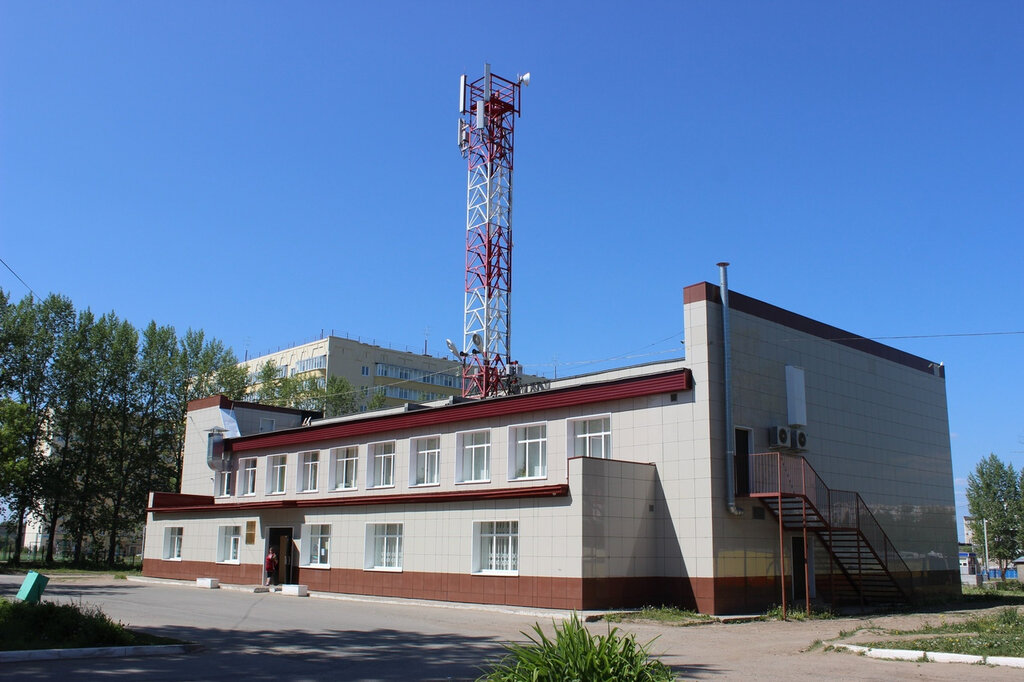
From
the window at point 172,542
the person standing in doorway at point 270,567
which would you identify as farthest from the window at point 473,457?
the window at point 172,542

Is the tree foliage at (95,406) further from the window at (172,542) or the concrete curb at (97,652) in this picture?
the concrete curb at (97,652)

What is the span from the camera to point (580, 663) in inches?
322

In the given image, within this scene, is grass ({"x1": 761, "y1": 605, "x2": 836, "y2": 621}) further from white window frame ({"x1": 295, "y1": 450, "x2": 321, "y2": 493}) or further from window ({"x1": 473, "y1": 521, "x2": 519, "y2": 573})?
white window frame ({"x1": 295, "y1": 450, "x2": 321, "y2": 493})

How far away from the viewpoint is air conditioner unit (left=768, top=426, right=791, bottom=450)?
26.0 meters

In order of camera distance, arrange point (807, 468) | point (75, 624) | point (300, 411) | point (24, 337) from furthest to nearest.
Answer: point (24, 337) → point (300, 411) → point (807, 468) → point (75, 624)

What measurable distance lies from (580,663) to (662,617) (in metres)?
14.9

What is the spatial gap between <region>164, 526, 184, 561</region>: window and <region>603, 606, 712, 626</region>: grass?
86.0ft

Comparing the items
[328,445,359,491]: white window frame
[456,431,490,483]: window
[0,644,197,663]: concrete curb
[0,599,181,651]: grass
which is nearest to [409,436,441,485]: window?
[456,431,490,483]: window

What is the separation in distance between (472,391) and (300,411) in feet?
31.8

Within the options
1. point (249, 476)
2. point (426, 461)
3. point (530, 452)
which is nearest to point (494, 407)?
point (530, 452)

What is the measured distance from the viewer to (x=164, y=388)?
60.9 m

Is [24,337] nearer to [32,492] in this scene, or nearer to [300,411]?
[32,492]

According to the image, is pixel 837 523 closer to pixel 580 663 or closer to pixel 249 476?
pixel 580 663

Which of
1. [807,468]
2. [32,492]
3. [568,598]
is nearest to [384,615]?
[568,598]
